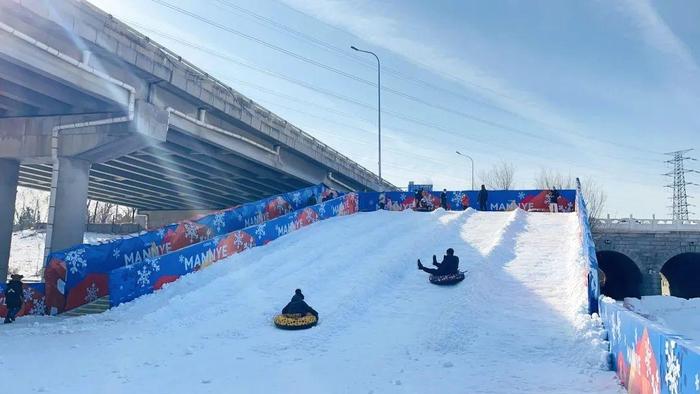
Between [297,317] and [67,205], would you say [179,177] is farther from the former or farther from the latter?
[297,317]

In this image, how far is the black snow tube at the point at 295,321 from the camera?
38.7ft

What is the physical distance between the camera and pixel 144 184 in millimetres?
40781

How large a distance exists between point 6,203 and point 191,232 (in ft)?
38.5

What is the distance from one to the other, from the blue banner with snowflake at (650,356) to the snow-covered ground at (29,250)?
47944 millimetres

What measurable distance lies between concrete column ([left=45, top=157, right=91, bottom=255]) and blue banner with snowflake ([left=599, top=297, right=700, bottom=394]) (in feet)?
71.6

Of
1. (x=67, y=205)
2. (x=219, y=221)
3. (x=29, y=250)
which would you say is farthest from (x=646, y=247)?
(x=29, y=250)

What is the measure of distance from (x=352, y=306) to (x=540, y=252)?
8.56m

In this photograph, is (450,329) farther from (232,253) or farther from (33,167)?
(33,167)

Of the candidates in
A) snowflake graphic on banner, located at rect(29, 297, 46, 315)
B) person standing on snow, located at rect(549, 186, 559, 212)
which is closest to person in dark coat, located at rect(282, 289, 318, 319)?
snowflake graphic on banner, located at rect(29, 297, 46, 315)

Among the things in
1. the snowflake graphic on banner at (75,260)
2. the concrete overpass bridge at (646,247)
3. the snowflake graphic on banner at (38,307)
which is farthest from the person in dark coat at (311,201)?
the concrete overpass bridge at (646,247)

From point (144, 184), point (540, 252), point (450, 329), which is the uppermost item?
point (144, 184)

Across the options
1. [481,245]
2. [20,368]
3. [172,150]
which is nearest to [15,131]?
[172,150]

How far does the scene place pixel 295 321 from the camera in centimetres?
1188

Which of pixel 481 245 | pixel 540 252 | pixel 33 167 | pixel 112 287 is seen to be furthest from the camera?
pixel 33 167
